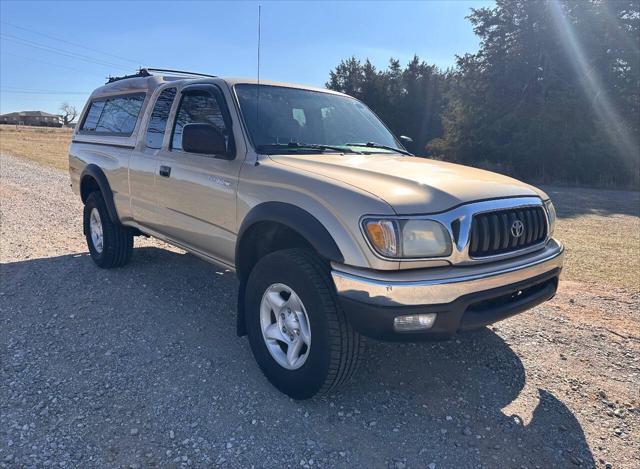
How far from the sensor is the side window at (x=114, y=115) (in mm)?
5008

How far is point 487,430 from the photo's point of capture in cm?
279

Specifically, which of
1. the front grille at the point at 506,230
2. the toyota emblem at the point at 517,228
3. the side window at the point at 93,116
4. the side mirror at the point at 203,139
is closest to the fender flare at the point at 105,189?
the side window at the point at 93,116

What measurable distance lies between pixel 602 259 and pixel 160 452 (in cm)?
629

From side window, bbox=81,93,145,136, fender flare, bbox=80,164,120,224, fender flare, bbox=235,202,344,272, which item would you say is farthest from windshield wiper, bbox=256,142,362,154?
fender flare, bbox=80,164,120,224

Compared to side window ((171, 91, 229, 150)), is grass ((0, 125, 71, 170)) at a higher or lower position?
lower

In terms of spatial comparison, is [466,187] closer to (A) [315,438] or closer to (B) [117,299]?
(A) [315,438]

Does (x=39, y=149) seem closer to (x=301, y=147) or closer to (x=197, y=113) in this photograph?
(x=197, y=113)

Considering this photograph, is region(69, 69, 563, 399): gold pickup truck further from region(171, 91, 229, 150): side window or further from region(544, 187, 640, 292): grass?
region(544, 187, 640, 292): grass

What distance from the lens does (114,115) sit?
5469 millimetres

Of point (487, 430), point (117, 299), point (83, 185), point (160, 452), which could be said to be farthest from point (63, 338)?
point (487, 430)

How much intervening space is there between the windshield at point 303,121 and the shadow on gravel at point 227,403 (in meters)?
1.64

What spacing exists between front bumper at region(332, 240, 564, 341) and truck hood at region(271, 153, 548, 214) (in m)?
0.36

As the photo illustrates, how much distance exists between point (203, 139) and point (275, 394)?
5.88 ft

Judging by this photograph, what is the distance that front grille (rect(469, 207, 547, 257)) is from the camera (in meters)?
2.71
